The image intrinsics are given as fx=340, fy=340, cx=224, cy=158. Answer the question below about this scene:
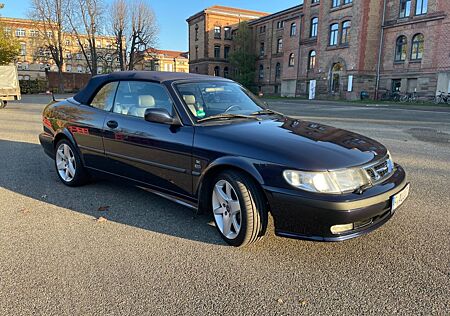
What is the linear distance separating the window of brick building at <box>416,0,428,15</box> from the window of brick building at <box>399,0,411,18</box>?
0.78 m

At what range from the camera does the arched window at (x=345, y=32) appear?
36062 millimetres

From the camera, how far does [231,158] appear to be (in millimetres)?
3084

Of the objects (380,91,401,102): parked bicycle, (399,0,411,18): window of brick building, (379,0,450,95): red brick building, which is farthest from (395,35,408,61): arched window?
(380,91,401,102): parked bicycle

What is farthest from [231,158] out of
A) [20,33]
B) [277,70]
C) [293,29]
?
[20,33]

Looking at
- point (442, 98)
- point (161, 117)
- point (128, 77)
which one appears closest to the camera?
point (161, 117)

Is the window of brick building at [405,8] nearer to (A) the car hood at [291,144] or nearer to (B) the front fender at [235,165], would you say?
(A) the car hood at [291,144]

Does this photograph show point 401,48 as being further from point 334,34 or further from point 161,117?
point 161,117

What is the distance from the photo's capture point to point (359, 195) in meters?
2.74

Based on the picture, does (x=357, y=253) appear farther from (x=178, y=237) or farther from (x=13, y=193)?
(x=13, y=193)

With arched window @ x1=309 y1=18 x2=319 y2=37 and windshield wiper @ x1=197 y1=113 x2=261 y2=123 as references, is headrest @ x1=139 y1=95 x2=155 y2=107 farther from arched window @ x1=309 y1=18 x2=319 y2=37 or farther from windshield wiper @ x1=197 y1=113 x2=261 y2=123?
arched window @ x1=309 y1=18 x2=319 y2=37

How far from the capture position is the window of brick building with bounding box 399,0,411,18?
1257 inches

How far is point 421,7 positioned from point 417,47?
3.52 m

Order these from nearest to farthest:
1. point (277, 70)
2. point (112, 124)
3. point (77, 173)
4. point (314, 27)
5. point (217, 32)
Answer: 1. point (112, 124)
2. point (77, 173)
3. point (314, 27)
4. point (277, 70)
5. point (217, 32)

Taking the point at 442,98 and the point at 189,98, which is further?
the point at 442,98
